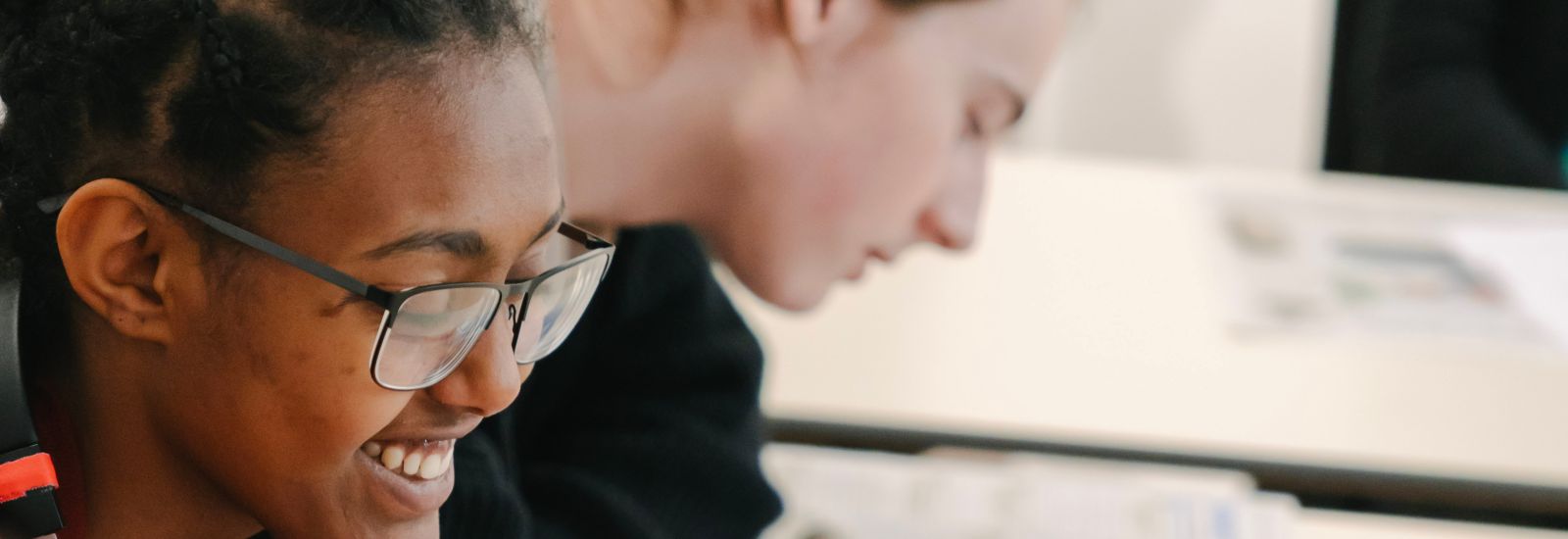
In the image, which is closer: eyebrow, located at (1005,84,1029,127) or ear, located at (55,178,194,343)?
ear, located at (55,178,194,343)

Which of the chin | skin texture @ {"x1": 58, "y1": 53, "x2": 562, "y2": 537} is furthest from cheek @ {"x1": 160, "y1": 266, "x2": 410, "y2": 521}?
the chin

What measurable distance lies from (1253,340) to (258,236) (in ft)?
3.56

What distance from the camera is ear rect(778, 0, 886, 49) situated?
0.71 meters

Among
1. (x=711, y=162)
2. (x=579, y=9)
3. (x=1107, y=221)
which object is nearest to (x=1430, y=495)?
(x=1107, y=221)

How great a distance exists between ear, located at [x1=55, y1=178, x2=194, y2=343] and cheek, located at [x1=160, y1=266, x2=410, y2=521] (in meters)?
0.01

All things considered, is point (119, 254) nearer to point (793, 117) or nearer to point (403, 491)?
point (403, 491)

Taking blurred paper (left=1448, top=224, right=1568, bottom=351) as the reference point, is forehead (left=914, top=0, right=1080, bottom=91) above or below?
above

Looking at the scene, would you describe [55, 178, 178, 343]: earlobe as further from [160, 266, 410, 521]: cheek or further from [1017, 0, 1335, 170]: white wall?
[1017, 0, 1335, 170]: white wall

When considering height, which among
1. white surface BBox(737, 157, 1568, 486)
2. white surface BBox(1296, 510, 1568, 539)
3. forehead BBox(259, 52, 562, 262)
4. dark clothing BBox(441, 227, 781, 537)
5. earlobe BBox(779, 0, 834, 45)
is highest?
earlobe BBox(779, 0, 834, 45)

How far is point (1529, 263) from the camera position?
1466 millimetres

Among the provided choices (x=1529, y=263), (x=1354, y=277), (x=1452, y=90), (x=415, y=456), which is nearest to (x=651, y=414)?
(x=415, y=456)

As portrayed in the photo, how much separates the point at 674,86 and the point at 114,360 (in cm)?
38

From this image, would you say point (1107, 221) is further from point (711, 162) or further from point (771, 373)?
point (711, 162)

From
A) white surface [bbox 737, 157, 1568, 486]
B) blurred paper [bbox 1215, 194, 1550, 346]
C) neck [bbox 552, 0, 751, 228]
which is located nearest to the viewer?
neck [bbox 552, 0, 751, 228]
